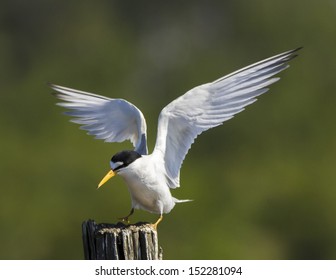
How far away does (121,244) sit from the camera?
672cm

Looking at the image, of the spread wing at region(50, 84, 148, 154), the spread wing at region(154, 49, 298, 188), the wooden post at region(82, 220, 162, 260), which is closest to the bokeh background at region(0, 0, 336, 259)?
the spread wing at region(50, 84, 148, 154)

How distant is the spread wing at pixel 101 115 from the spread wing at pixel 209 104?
1.10ft

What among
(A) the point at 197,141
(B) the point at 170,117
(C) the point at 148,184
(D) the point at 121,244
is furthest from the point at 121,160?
(A) the point at 197,141

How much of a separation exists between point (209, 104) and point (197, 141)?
11.5m

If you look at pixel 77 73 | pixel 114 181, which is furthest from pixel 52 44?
pixel 114 181

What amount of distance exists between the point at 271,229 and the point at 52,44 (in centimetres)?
1182

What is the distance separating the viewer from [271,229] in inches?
696

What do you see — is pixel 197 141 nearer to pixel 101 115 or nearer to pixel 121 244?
pixel 101 115

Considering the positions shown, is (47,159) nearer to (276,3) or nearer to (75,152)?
(75,152)

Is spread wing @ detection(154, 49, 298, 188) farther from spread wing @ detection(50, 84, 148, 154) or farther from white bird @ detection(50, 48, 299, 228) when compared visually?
spread wing @ detection(50, 84, 148, 154)

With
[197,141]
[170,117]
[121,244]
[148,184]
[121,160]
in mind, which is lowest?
[121,244]

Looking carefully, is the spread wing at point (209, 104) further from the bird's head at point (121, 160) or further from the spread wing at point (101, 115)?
the bird's head at point (121, 160)

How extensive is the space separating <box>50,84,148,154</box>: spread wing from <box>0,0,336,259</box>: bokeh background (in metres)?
6.25

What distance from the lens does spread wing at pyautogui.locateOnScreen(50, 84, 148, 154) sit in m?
8.61
